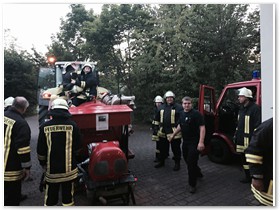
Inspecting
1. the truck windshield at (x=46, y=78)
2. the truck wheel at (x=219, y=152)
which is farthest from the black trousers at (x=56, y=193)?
the truck windshield at (x=46, y=78)

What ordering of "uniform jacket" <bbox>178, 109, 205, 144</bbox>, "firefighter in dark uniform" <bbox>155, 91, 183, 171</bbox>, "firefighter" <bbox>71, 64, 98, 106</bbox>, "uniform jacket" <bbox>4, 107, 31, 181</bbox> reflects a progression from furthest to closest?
"firefighter in dark uniform" <bbox>155, 91, 183, 171</bbox> → "firefighter" <bbox>71, 64, 98, 106</bbox> → "uniform jacket" <bbox>178, 109, 205, 144</bbox> → "uniform jacket" <bbox>4, 107, 31, 181</bbox>

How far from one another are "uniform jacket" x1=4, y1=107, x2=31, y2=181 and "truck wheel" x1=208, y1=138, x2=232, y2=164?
3066 mm

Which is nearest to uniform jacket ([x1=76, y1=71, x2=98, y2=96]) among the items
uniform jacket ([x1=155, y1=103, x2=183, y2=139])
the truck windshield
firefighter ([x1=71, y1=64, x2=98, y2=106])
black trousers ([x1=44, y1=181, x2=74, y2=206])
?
firefighter ([x1=71, y1=64, x2=98, y2=106])

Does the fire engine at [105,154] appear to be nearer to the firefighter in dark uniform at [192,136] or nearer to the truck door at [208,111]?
the firefighter in dark uniform at [192,136]

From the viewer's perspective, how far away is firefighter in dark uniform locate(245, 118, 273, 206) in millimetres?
1649

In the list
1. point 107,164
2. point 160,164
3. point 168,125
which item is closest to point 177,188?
point 160,164

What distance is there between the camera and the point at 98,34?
7.57 meters

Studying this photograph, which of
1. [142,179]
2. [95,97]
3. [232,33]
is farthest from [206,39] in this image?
[142,179]

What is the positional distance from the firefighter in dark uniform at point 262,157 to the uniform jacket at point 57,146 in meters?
1.56

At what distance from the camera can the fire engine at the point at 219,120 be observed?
4.11m

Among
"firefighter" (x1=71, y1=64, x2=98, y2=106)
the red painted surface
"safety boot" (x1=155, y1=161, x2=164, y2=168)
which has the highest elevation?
"firefighter" (x1=71, y1=64, x2=98, y2=106)

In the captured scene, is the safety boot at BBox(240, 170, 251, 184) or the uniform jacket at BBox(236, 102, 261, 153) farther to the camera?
the safety boot at BBox(240, 170, 251, 184)

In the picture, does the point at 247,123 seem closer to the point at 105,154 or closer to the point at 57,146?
the point at 105,154

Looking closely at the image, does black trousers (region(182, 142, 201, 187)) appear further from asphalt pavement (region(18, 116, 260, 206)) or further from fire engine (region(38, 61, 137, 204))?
fire engine (region(38, 61, 137, 204))
